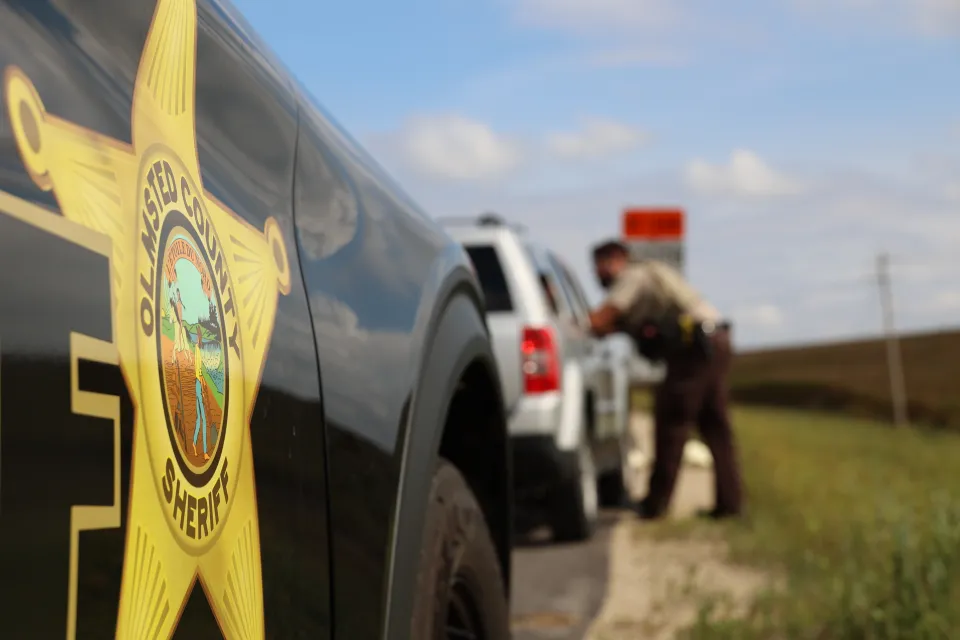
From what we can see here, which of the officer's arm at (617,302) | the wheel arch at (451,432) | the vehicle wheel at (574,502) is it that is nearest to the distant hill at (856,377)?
the officer's arm at (617,302)

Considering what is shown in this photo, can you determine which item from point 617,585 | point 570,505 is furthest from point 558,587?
point 570,505

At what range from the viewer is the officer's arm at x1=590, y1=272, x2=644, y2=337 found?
8391 mm

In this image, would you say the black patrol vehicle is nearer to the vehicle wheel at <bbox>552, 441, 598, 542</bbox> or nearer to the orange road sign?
the vehicle wheel at <bbox>552, 441, 598, 542</bbox>

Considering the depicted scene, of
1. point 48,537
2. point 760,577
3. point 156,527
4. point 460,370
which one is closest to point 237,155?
point 156,527

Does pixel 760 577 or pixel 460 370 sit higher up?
pixel 460 370

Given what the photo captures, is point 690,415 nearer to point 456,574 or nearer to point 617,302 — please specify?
point 617,302

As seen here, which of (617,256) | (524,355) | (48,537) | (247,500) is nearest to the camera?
(48,537)

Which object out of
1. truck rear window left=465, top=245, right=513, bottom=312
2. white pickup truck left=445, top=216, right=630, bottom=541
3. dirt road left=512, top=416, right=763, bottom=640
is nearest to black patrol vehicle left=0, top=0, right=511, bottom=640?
dirt road left=512, top=416, right=763, bottom=640

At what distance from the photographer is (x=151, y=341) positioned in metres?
1.30

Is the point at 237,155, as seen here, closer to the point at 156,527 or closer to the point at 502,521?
the point at 156,527

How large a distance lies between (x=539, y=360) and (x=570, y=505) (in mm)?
834

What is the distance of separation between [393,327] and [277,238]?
0.48 meters

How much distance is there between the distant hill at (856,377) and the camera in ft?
152

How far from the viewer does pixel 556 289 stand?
809 centimetres
